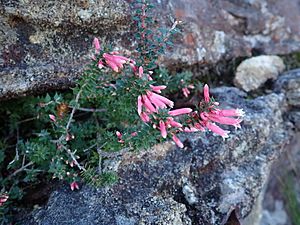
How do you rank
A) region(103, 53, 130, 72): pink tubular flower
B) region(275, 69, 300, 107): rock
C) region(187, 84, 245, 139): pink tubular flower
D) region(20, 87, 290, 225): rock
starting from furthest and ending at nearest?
region(275, 69, 300, 107): rock
region(20, 87, 290, 225): rock
region(103, 53, 130, 72): pink tubular flower
region(187, 84, 245, 139): pink tubular flower

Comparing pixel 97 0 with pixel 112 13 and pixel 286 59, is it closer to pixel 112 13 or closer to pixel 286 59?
pixel 112 13

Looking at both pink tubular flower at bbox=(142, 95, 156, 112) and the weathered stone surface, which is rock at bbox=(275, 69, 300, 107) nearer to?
the weathered stone surface

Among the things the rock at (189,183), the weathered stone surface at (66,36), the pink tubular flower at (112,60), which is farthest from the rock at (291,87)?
the pink tubular flower at (112,60)

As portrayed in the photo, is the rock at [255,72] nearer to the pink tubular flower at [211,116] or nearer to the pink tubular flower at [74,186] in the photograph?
the pink tubular flower at [211,116]

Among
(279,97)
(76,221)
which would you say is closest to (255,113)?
(279,97)

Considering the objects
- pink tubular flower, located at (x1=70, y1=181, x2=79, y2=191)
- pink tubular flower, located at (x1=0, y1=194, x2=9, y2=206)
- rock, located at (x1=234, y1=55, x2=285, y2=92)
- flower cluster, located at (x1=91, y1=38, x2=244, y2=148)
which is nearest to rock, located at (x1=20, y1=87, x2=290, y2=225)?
pink tubular flower, located at (x1=70, y1=181, x2=79, y2=191)

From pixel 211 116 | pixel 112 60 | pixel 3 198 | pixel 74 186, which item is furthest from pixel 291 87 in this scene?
pixel 3 198
